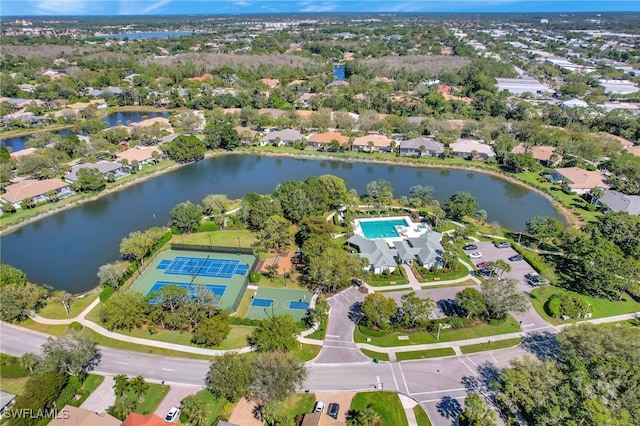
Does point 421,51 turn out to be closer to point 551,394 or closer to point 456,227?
point 456,227

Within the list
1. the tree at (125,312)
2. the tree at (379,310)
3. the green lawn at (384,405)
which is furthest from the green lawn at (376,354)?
the tree at (125,312)

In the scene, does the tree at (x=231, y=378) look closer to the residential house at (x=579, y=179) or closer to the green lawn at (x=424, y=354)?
the green lawn at (x=424, y=354)

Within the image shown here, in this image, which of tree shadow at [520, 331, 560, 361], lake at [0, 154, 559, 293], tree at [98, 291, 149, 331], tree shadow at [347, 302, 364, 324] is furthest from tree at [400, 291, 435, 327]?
lake at [0, 154, 559, 293]

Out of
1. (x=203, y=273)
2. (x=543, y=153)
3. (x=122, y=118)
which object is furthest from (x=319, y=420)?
(x=122, y=118)

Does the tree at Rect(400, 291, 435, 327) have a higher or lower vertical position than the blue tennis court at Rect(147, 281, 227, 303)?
higher

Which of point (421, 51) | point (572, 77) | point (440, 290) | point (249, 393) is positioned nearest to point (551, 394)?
point (440, 290)

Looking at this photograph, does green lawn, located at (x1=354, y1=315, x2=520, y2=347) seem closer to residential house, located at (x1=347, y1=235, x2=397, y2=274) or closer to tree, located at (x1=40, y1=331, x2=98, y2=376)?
residential house, located at (x1=347, y1=235, x2=397, y2=274)
